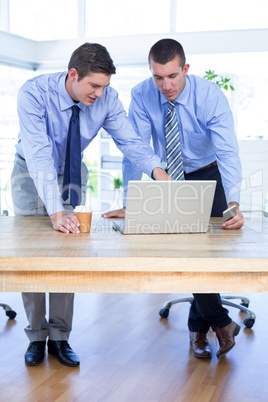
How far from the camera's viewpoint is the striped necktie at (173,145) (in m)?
2.81

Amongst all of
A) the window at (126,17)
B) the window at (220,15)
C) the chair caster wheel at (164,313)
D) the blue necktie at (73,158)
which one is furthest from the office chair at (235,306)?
the window at (126,17)

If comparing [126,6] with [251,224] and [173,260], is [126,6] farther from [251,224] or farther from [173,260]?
[173,260]

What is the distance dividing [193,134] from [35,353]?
1409 millimetres

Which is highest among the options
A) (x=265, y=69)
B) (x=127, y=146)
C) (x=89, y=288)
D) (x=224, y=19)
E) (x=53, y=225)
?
(x=224, y=19)

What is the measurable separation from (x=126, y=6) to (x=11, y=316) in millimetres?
5030

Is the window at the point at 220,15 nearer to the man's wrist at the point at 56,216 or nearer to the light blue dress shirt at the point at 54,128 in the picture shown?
the light blue dress shirt at the point at 54,128

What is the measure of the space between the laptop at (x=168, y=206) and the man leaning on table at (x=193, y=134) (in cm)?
46

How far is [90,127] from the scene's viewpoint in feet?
8.56

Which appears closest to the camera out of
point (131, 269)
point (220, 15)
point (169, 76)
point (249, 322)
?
point (131, 269)

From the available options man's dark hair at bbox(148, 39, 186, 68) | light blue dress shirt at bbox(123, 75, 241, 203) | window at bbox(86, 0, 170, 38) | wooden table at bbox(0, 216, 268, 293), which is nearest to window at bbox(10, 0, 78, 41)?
window at bbox(86, 0, 170, 38)

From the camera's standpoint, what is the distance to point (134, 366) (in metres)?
2.67

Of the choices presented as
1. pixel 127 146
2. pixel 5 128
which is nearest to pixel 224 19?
pixel 5 128

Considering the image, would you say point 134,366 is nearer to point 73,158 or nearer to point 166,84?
point 73,158

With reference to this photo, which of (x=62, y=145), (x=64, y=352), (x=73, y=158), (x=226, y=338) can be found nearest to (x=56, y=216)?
(x=73, y=158)
